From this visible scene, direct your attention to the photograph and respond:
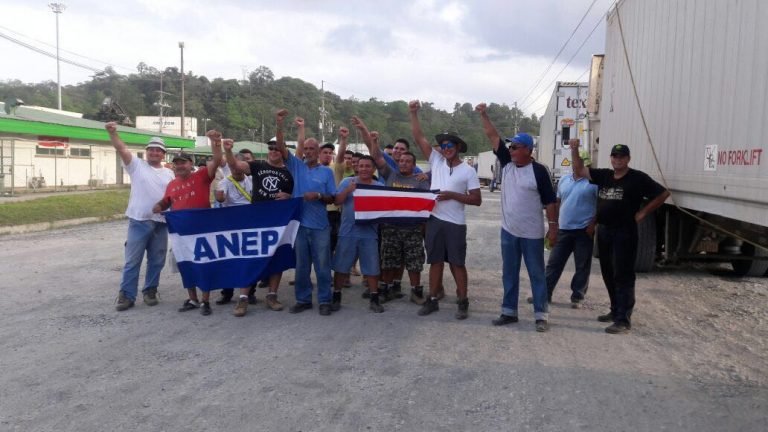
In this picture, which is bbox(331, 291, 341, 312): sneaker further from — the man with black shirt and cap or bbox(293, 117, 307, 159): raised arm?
the man with black shirt and cap

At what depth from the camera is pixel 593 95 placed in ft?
38.1

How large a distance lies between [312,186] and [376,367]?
2390mm

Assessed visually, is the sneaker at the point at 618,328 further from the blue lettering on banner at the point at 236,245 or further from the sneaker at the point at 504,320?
the blue lettering on banner at the point at 236,245

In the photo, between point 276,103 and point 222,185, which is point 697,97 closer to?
point 222,185

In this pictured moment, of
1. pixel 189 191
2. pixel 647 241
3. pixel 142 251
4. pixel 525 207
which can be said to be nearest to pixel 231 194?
pixel 189 191

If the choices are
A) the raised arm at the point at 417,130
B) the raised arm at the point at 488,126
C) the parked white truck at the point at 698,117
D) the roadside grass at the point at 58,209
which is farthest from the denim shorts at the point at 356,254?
the roadside grass at the point at 58,209

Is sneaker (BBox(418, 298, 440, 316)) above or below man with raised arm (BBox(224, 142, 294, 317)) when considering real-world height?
below

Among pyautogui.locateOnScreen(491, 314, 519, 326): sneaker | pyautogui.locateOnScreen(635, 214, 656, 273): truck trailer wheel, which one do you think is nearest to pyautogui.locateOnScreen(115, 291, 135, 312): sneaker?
pyautogui.locateOnScreen(491, 314, 519, 326): sneaker

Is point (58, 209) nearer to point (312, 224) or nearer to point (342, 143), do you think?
point (342, 143)

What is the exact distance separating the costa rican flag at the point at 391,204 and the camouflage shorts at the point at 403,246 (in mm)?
153

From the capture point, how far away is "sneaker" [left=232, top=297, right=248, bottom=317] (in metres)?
6.45

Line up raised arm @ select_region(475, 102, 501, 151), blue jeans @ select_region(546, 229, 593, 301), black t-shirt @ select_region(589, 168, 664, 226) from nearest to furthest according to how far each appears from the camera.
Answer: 1. black t-shirt @ select_region(589, 168, 664, 226)
2. raised arm @ select_region(475, 102, 501, 151)
3. blue jeans @ select_region(546, 229, 593, 301)

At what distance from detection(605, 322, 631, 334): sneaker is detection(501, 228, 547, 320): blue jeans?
2.02 feet

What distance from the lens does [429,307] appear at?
21.6ft
